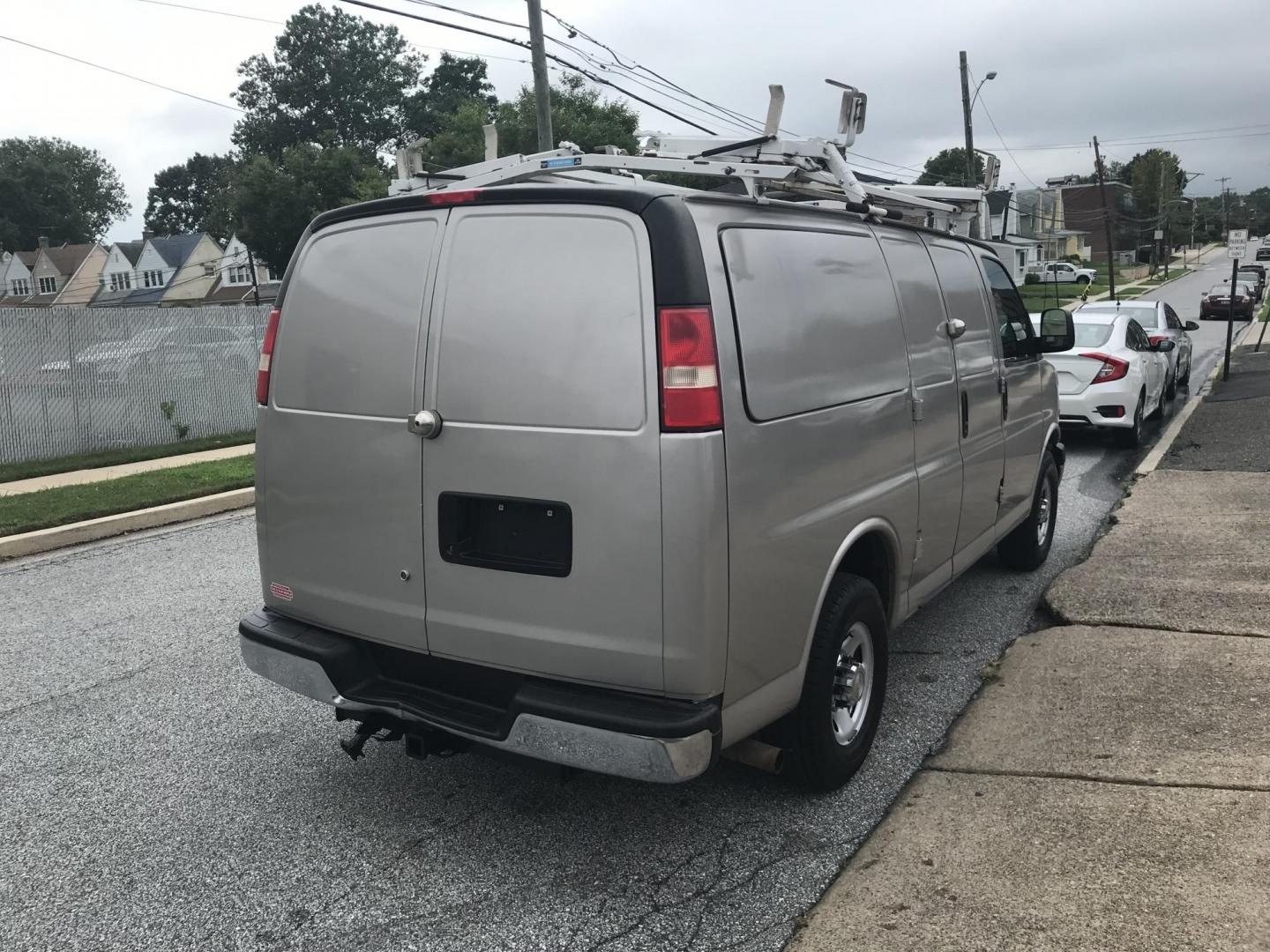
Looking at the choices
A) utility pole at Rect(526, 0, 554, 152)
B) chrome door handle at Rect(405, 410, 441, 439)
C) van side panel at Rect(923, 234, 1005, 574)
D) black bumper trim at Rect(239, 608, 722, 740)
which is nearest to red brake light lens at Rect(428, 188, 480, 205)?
chrome door handle at Rect(405, 410, 441, 439)

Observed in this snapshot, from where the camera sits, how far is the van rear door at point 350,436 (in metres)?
3.31

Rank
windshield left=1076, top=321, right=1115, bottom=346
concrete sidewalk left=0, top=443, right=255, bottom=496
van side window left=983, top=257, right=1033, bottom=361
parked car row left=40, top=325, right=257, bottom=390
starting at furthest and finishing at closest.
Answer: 1. parked car row left=40, top=325, right=257, bottom=390
2. windshield left=1076, top=321, right=1115, bottom=346
3. concrete sidewalk left=0, top=443, right=255, bottom=496
4. van side window left=983, top=257, right=1033, bottom=361

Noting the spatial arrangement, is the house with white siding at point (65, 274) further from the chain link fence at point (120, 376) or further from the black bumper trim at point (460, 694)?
the black bumper trim at point (460, 694)

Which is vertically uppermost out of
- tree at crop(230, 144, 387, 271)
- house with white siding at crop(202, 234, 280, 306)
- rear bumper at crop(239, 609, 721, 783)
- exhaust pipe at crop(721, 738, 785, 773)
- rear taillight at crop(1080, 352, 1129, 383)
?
tree at crop(230, 144, 387, 271)

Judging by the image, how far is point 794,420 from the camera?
329 cm

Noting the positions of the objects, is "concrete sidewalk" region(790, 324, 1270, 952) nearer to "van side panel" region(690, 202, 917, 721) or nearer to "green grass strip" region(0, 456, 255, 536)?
"van side panel" region(690, 202, 917, 721)

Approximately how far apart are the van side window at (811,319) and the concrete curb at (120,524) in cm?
717

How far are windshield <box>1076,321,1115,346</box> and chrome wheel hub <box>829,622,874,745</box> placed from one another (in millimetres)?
9161

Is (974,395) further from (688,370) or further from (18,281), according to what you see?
(18,281)

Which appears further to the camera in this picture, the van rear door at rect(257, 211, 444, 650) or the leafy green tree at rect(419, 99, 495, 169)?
the leafy green tree at rect(419, 99, 495, 169)

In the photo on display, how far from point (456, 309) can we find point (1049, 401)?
458 cm

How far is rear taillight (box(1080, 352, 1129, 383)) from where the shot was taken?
37.2ft

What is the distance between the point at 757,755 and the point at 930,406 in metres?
1.73

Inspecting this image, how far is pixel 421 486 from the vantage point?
10.7 feet
